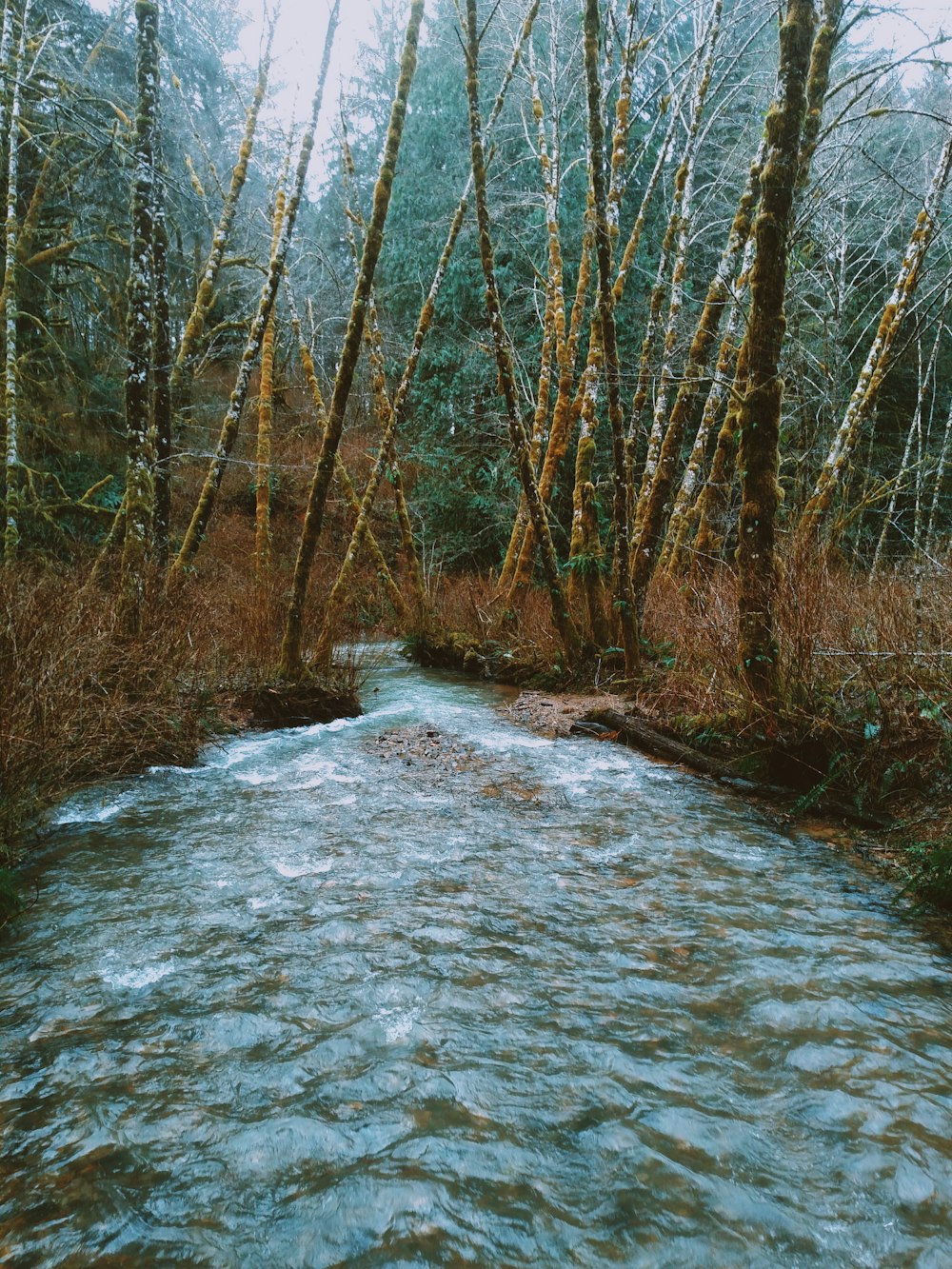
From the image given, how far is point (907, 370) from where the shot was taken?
15414mm

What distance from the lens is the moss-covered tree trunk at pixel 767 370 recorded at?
432 cm

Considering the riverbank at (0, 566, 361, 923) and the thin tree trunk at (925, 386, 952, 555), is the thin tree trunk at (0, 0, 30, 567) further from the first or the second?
the thin tree trunk at (925, 386, 952, 555)

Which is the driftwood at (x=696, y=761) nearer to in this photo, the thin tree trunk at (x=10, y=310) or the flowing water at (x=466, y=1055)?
the flowing water at (x=466, y=1055)

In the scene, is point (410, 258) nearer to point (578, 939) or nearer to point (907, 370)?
point (907, 370)

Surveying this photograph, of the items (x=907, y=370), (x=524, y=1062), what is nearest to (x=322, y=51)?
(x=524, y=1062)

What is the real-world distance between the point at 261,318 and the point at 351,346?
192 centimetres

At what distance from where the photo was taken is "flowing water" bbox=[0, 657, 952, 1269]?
1.71 metres

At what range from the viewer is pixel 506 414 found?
10000 mm

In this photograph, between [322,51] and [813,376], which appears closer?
[322,51]

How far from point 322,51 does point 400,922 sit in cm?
772

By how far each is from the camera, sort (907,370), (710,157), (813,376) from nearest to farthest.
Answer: (813,376), (710,157), (907,370)

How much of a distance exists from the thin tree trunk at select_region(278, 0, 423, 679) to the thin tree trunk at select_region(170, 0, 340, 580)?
2.99 feet

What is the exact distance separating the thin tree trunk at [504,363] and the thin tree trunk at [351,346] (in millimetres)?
731

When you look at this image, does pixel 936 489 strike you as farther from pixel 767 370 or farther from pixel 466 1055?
pixel 466 1055
